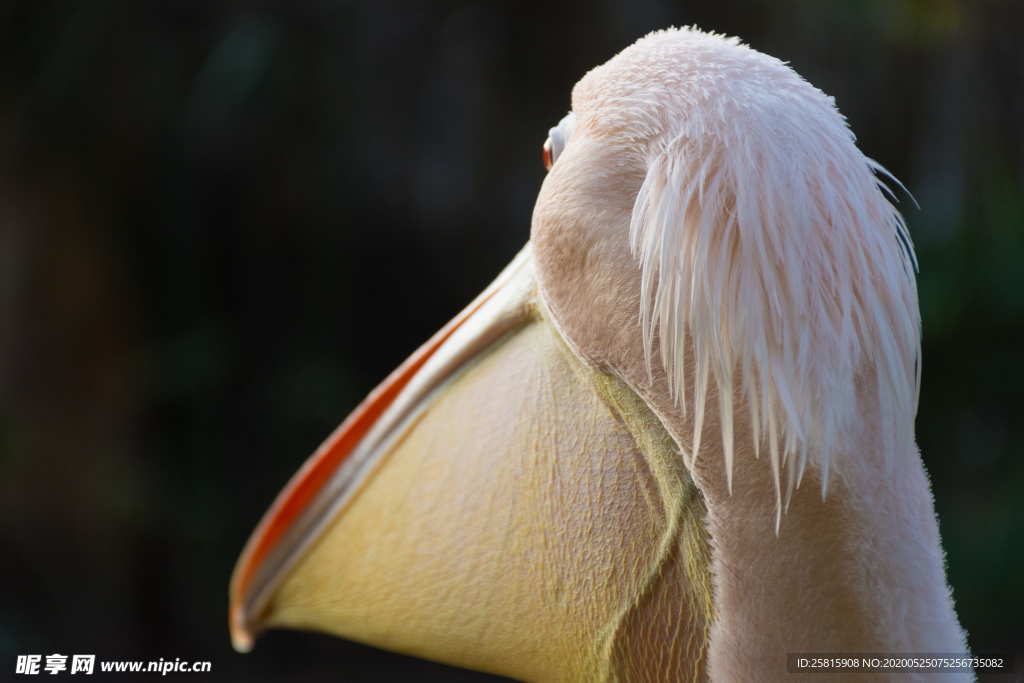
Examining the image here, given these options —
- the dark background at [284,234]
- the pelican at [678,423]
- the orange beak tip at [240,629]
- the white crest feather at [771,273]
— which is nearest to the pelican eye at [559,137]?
the pelican at [678,423]

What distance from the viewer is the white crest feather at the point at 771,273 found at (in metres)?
0.48

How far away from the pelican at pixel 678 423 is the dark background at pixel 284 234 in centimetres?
170

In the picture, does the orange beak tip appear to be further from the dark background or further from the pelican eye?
the dark background

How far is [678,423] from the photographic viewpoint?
1.70ft

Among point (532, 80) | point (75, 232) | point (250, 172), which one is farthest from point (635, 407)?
point (75, 232)

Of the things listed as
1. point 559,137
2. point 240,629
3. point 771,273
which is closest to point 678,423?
point 771,273

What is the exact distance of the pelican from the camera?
0.49 m

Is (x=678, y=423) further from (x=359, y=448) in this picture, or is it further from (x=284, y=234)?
(x=284, y=234)

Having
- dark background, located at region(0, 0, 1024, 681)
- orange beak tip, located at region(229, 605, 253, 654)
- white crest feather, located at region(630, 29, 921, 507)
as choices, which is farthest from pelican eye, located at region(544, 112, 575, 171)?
dark background, located at region(0, 0, 1024, 681)

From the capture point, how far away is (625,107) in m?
0.54

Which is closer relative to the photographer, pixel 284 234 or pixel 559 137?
pixel 559 137

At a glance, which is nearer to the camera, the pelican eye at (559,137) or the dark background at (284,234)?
the pelican eye at (559,137)

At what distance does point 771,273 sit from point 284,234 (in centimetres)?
202

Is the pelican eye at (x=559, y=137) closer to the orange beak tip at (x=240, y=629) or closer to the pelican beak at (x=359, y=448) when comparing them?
the pelican beak at (x=359, y=448)
